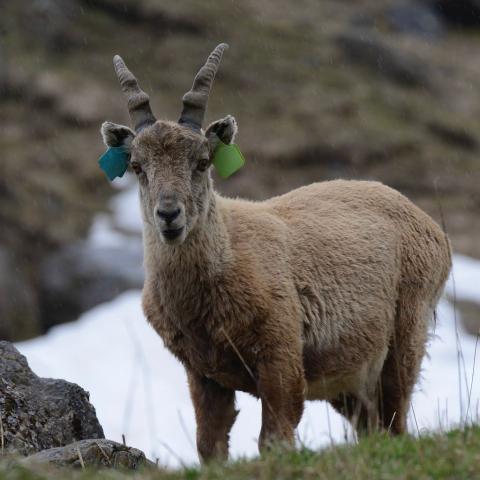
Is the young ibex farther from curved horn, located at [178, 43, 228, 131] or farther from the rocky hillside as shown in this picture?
the rocky hillside

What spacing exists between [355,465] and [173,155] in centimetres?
378

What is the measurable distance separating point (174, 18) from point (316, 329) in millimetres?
37977

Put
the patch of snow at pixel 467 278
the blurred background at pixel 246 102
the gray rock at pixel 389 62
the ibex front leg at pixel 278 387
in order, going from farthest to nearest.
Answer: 1. the gray rock at pixel 389 62
2. the blurred background at pixel 246 102
3. the patch of snow at pixel 467 278
4. the ibex front leg at pixel 278 387

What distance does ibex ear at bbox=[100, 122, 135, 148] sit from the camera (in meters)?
8.71

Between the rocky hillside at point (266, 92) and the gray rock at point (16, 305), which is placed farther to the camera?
the rocky hillside at point (266, 92)

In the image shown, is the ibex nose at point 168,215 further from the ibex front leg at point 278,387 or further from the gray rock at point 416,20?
the gray rock at point 416,20

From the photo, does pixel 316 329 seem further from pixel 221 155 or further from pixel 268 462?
pixel 268 462

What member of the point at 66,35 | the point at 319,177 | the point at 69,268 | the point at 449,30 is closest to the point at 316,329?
the point at 69,268

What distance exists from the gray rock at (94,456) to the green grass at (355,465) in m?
0.90

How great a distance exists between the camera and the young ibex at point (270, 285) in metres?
8.21

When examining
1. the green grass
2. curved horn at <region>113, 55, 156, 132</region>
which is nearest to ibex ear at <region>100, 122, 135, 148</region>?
curved horn at <region>113, 55, 156, 132</region>

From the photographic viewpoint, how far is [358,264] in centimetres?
950

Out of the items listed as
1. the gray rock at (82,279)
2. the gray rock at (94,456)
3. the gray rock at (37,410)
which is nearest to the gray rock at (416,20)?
the gray rock at (82,279)

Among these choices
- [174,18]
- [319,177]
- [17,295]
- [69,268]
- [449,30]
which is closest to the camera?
[17,295]
